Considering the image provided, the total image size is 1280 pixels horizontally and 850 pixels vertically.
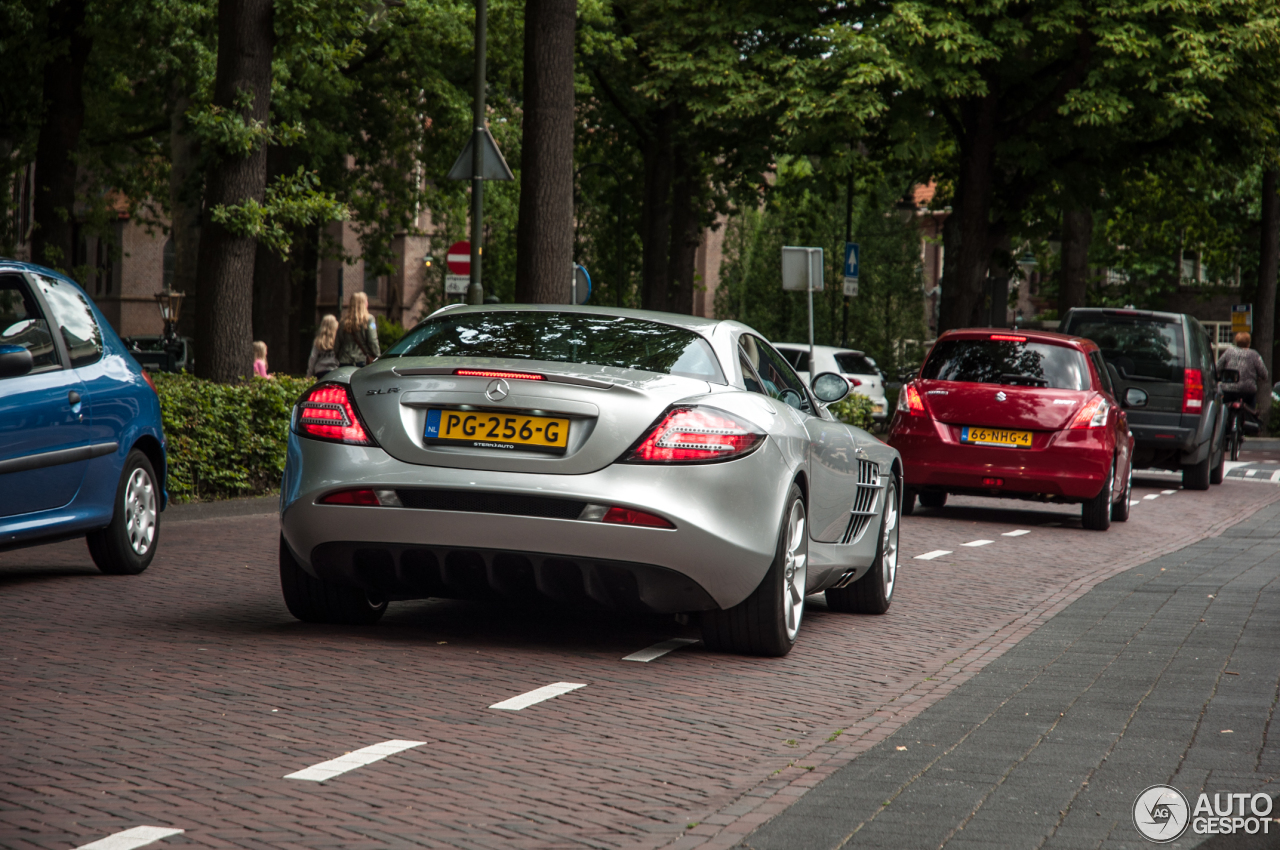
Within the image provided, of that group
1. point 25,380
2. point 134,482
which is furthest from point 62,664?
point 134,482

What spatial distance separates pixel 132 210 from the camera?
36312 millimetres

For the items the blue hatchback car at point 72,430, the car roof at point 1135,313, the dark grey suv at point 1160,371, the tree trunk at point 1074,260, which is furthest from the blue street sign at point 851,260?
the blue hatchback car at point 72,430

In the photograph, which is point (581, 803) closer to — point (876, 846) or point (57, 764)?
point (876, 846)

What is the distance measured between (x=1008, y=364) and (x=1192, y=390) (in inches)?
225

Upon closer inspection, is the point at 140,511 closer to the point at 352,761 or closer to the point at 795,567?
the point at 795,567

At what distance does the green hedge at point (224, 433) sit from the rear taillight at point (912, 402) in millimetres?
5197

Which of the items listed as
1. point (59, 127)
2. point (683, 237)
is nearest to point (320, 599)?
point (59, 127)

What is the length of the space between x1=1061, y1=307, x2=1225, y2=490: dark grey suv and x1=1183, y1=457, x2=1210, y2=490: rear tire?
320 mm

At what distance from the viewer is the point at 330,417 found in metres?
6.51

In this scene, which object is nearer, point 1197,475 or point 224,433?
point 224,433

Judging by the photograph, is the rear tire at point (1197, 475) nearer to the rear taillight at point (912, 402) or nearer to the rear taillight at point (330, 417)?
the rear taillight at point (912, 402)

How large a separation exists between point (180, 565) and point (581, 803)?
18.5ft

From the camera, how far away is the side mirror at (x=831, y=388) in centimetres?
815

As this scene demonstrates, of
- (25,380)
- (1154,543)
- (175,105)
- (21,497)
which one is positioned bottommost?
(1154,543)
